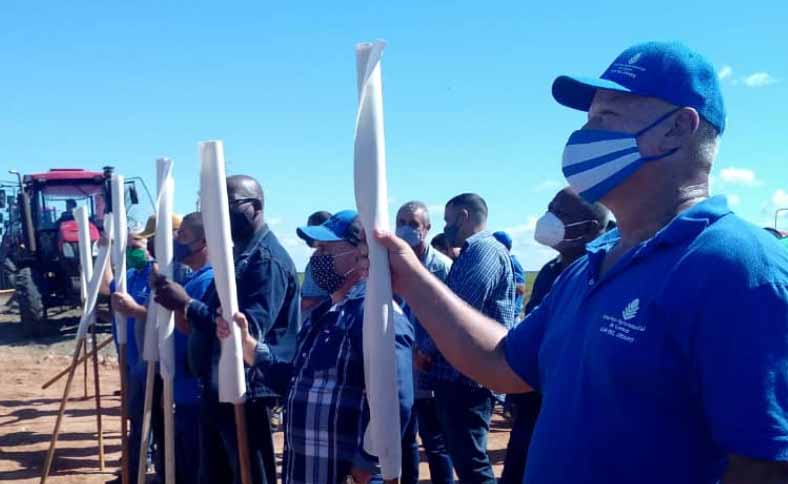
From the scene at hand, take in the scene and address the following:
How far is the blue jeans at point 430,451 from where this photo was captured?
4.68m

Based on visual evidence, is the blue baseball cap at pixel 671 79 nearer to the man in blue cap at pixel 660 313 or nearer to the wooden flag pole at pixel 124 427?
the man in blue cap at pixel 660 313

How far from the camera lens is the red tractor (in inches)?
559

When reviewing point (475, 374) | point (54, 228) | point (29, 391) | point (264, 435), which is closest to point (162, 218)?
point (264, 435)

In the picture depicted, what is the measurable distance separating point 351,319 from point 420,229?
242 cm

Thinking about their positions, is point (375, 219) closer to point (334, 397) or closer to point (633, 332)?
point (633, 332)

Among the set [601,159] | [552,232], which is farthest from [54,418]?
[601,159]

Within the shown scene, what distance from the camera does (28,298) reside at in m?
14.2

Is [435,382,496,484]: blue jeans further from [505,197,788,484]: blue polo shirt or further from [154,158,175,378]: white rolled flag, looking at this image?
[505,197,788,484]: blue polo shirt

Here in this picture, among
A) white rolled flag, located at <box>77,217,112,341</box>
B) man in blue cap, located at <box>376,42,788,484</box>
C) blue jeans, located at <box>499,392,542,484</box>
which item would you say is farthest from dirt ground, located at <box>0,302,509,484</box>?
man in blue cap, located at <box>376,42,788,484</box>

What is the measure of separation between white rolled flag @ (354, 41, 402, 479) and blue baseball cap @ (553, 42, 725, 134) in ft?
1.87

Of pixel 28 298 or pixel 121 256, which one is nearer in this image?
pixel 121 256

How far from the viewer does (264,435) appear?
13.4ft

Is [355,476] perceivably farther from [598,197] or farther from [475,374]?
[598,197]

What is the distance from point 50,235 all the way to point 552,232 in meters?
12.9
